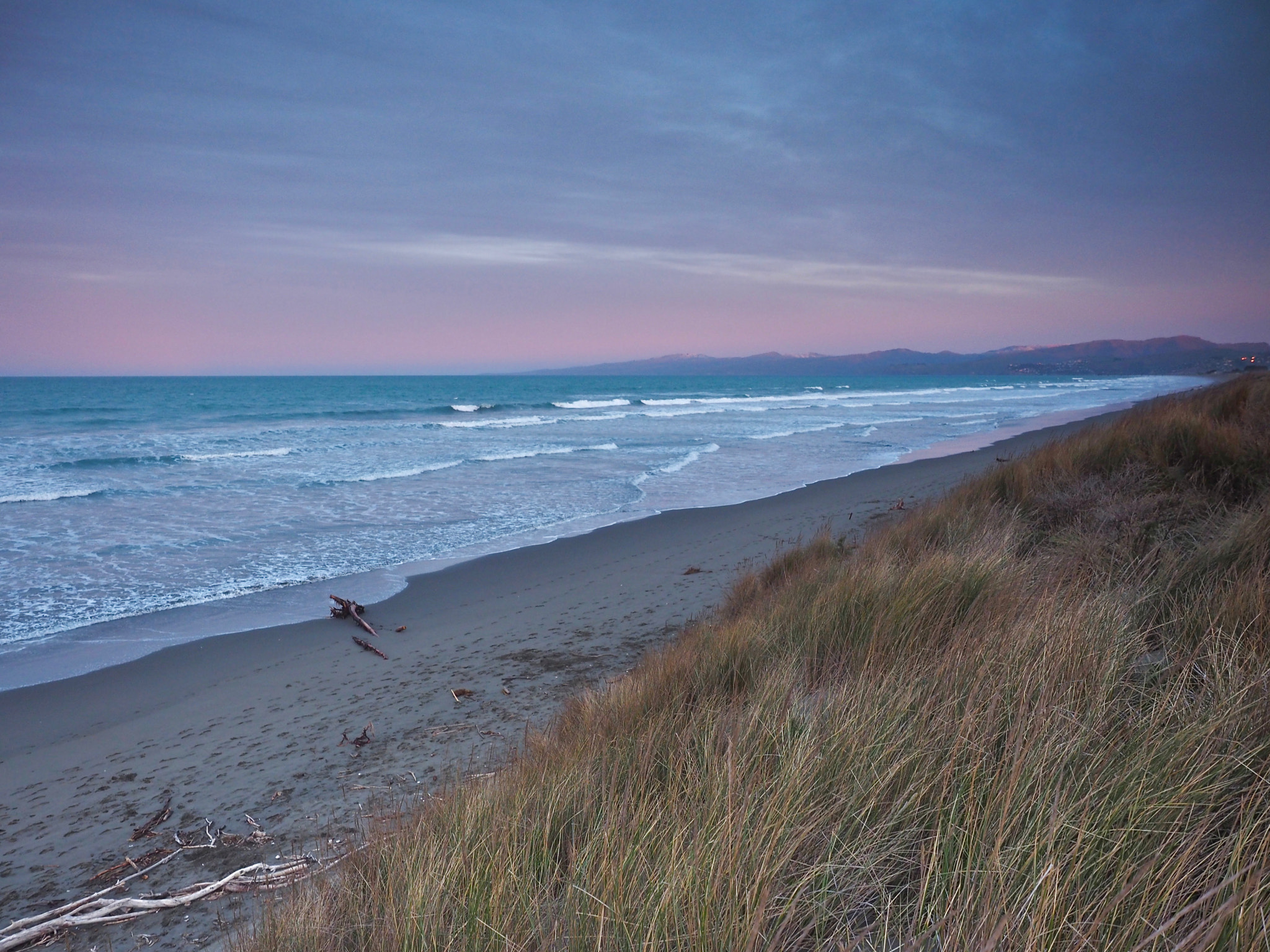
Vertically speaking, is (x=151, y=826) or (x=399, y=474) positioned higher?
(x=399, y=474)

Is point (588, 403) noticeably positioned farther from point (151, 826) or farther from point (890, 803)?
point (890, 803)

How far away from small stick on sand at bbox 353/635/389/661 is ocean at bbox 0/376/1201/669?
1.41 meters

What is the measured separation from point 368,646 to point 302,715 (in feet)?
5.22

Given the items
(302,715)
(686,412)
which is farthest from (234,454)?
(686,412)

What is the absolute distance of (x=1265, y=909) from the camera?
1612 millimetres

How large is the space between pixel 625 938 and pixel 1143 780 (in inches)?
58.5

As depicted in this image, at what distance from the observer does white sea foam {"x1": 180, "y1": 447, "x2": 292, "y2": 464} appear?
80.4 feet

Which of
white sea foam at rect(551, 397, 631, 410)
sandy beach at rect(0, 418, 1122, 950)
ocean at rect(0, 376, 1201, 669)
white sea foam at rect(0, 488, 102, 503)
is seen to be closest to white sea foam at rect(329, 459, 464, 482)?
ocean at rect(0, 376, 1201, 669)

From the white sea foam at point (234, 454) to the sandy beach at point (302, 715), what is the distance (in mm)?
18147

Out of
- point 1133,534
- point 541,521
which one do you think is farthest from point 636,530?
point 1133,534

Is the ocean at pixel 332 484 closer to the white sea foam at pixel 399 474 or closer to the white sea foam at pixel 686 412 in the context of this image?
the white sea foam at pixel 399 474

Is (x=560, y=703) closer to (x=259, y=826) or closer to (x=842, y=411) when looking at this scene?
(x=259, y=826)

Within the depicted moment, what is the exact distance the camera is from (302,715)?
5.90 metres

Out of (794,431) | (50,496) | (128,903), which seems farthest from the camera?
(794,431)
